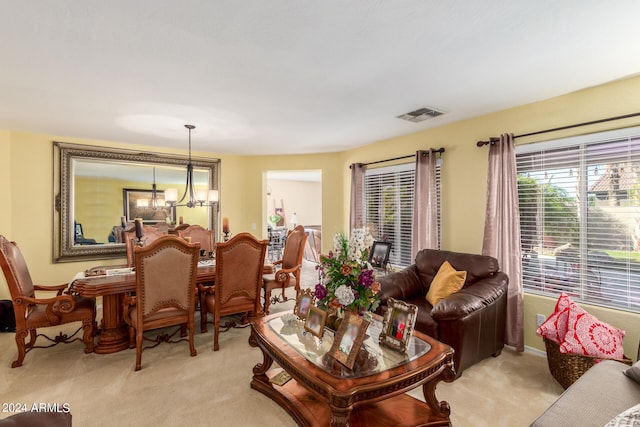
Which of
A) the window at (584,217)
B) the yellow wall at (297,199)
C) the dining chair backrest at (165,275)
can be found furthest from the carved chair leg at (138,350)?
the yellow wall at (297,199)

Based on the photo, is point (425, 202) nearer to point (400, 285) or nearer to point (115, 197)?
point (400, 285)

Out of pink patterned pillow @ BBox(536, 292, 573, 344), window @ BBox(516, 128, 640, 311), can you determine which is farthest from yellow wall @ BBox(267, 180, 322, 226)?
pink patterned pillow @ BBox(536, 292, 573, 344)

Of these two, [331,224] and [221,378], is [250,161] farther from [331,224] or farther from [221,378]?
[221,378]

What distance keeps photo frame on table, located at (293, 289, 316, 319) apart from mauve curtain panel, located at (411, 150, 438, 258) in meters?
2.18

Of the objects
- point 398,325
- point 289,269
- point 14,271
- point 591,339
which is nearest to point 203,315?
point 289,269

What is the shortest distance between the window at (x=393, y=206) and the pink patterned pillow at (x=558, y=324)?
1.83 meters

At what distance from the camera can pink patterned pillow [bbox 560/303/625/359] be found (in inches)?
90.0

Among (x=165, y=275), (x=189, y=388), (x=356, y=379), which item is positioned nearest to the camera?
(x=356, y=379)

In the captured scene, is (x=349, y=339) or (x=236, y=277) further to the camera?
(x=236, y=277)

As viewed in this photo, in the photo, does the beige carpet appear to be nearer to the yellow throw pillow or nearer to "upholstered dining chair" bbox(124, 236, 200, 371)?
"upholstered dining chair" bbox(124, 236, 200, 371)

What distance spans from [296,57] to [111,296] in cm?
300

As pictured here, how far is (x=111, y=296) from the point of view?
3.19 metres

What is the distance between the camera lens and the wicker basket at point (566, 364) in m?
2.28

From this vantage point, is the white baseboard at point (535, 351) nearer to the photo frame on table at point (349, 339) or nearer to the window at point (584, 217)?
the window at point (584, 217)
